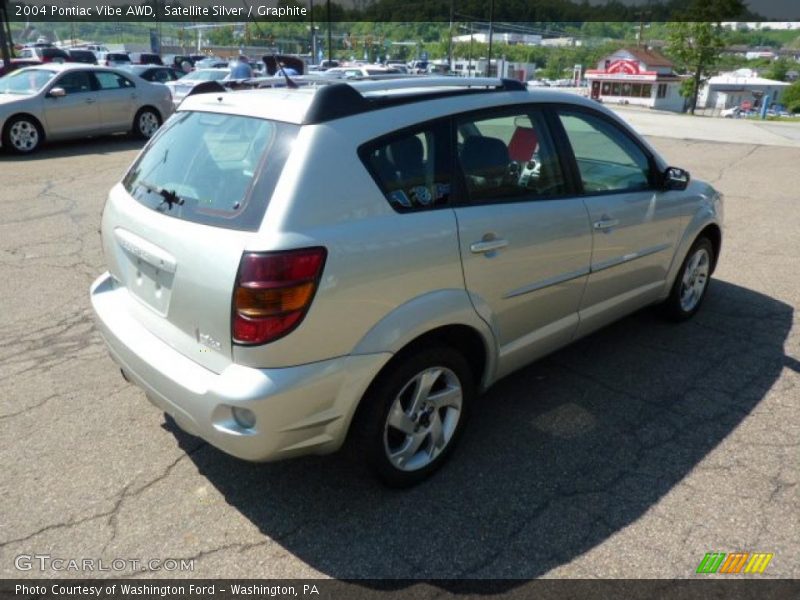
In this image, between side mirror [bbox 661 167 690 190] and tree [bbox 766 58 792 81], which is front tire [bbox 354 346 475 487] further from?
tree [bbox 766 58 792 81]

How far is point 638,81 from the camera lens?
73000 millimetres

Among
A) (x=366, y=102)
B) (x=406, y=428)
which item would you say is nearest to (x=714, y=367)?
(x=406, y=428)

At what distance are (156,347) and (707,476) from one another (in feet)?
8.51

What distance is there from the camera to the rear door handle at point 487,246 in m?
2.82

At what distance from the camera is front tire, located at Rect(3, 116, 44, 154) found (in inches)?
447

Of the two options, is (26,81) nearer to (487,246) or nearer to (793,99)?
(487,246)

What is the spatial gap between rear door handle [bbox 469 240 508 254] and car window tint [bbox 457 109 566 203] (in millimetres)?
202

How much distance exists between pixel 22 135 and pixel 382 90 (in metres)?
11.3

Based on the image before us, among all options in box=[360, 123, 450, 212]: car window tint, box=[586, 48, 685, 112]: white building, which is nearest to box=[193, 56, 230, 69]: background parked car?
box=[360, 123, 450, 212]: car window tint

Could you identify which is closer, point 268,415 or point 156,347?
point 268,415

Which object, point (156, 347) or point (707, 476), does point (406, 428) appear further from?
point (707, 476)

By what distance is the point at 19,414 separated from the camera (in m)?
3.46

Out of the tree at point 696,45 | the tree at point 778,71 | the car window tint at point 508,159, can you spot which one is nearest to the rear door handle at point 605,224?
the car window tint at point 508,159

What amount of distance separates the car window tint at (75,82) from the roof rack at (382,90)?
1130 cm
